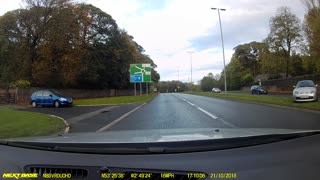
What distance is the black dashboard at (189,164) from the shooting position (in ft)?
10.7

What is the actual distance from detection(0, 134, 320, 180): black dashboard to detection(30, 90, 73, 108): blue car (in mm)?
35564

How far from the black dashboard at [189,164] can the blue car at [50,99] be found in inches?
1400

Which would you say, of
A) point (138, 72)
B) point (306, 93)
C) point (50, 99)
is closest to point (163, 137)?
point (306, 93)

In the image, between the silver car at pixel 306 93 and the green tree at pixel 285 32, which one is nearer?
the silver car at pixel 306 93

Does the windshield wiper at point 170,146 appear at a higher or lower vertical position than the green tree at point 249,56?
lower

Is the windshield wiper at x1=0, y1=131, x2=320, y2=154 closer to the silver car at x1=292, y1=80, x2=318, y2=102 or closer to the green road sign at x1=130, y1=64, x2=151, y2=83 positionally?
the silver car at x1=292, y1=80, x2=318, y2=102

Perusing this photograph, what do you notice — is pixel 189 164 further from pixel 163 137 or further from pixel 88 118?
pixel 88 118

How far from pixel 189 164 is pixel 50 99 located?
37011mm

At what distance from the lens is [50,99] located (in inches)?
1538

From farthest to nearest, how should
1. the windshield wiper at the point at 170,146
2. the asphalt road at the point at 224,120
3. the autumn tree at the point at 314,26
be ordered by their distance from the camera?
the autumn tree at the point at 314,26 → the asphalt road at the point at 224,120 → the windshield wiper at the point at 170,146

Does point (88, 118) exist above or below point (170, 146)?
below

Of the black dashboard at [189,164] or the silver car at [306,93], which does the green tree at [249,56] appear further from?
the black dashboard at [189,164]

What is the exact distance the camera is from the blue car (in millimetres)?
38625

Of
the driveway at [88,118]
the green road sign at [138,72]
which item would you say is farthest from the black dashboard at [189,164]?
the green road sign at [138,72]
